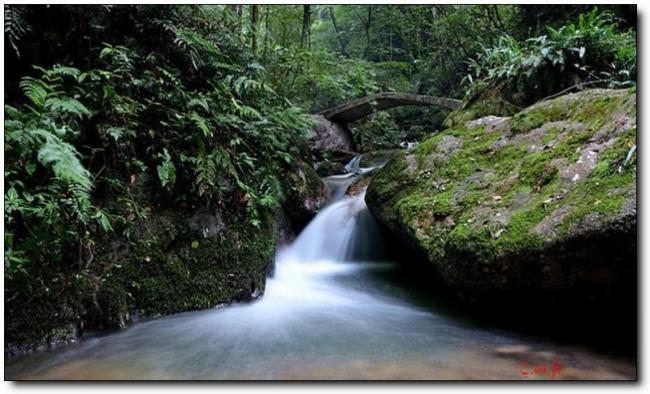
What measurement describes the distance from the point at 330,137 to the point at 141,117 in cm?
712

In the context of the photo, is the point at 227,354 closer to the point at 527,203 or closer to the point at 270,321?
the point at 270,321

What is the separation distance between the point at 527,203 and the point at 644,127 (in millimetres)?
781

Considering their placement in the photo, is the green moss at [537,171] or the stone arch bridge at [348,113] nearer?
the green moss at [537,171]

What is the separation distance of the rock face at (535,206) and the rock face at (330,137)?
5805 millimetres

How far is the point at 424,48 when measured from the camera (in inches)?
405

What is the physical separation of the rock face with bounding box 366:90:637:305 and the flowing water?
1.30 feet

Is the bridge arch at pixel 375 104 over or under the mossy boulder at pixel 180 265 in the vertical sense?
over

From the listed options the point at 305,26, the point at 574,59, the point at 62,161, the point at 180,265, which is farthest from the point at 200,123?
the point at 305,26

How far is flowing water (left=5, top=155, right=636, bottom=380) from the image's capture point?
7.14 ft

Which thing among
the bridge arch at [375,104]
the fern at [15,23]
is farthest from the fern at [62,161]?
the bridge arch at [375,104]

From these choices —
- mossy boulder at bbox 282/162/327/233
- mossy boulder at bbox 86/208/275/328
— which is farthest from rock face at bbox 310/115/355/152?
mossy boulder at bbox 86/208/275/328

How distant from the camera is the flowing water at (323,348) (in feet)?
7.14

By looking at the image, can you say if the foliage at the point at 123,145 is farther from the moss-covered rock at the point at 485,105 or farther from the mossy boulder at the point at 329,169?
the mossy boulder at the point at 329,169
